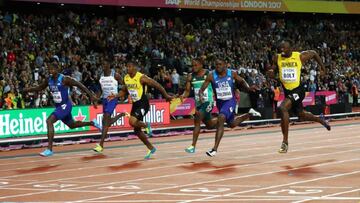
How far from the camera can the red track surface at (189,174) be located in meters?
11.2

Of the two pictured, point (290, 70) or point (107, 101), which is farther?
point (107, 101)

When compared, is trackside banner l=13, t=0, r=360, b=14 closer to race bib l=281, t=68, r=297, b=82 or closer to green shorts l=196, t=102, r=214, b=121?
green shorts l=196, t=102, r=214, b=121

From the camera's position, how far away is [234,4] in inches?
1777

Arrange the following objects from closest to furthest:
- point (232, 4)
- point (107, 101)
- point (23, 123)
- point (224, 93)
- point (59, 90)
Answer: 1. point (224, 93)
2. point (59, 90)
3. point (107, 101)
4. point (23, 123)
5. point (232, 4)

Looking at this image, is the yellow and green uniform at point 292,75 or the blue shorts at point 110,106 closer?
the yellow and green uniform at point 292,75

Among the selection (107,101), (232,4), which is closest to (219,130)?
(107,101)

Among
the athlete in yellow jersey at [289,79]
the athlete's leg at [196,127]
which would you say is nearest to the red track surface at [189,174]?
the athlete's leg at [196,127]

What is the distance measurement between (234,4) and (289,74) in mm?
28071

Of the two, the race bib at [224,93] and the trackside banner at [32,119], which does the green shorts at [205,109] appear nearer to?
the race bib at [224,93]

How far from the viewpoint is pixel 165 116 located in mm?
29406

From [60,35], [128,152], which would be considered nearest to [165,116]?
[60,35]

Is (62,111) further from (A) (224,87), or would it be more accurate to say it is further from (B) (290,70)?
(B) (290,70)

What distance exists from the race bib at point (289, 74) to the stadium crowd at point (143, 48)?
1062 centimetres

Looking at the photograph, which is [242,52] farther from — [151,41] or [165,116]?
[165,116]
